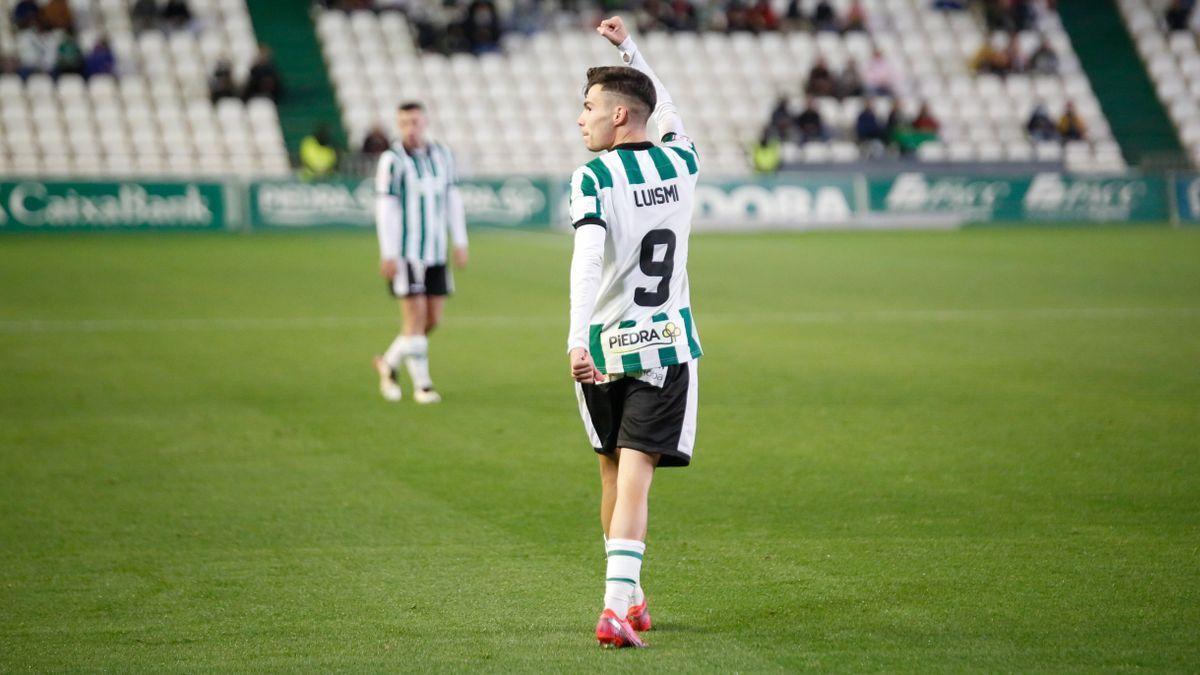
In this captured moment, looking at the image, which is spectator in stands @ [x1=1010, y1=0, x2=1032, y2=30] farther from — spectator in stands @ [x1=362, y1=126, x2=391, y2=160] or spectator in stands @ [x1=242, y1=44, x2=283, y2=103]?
spectator in stands @ [x1=242, y1=44, x2=283, y2=103]

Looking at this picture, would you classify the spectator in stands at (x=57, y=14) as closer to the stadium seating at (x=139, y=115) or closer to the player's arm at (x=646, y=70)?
the stadium seating at (x=139, y=115)

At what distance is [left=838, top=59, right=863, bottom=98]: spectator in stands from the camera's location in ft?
108

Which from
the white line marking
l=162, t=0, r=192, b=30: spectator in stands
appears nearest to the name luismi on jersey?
the white line marking

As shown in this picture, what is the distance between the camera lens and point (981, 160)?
30.3 meters

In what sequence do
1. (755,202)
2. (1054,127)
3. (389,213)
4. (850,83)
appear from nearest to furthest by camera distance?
(389,213) → (755,202) → (1054,127) → (850,83)

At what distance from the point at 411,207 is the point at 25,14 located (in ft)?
76.4

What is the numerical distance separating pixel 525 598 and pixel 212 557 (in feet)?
4.96

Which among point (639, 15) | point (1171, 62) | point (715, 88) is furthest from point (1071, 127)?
point (639, 15)

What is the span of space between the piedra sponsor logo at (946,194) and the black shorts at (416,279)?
1953cm

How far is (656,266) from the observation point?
4863mm

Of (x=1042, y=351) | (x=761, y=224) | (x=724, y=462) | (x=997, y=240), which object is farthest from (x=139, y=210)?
(x=724, y=462)

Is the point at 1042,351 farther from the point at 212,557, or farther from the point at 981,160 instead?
the point at 981,160

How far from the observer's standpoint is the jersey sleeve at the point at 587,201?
467 cm

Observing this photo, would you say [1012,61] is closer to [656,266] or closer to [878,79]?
[878,79]
